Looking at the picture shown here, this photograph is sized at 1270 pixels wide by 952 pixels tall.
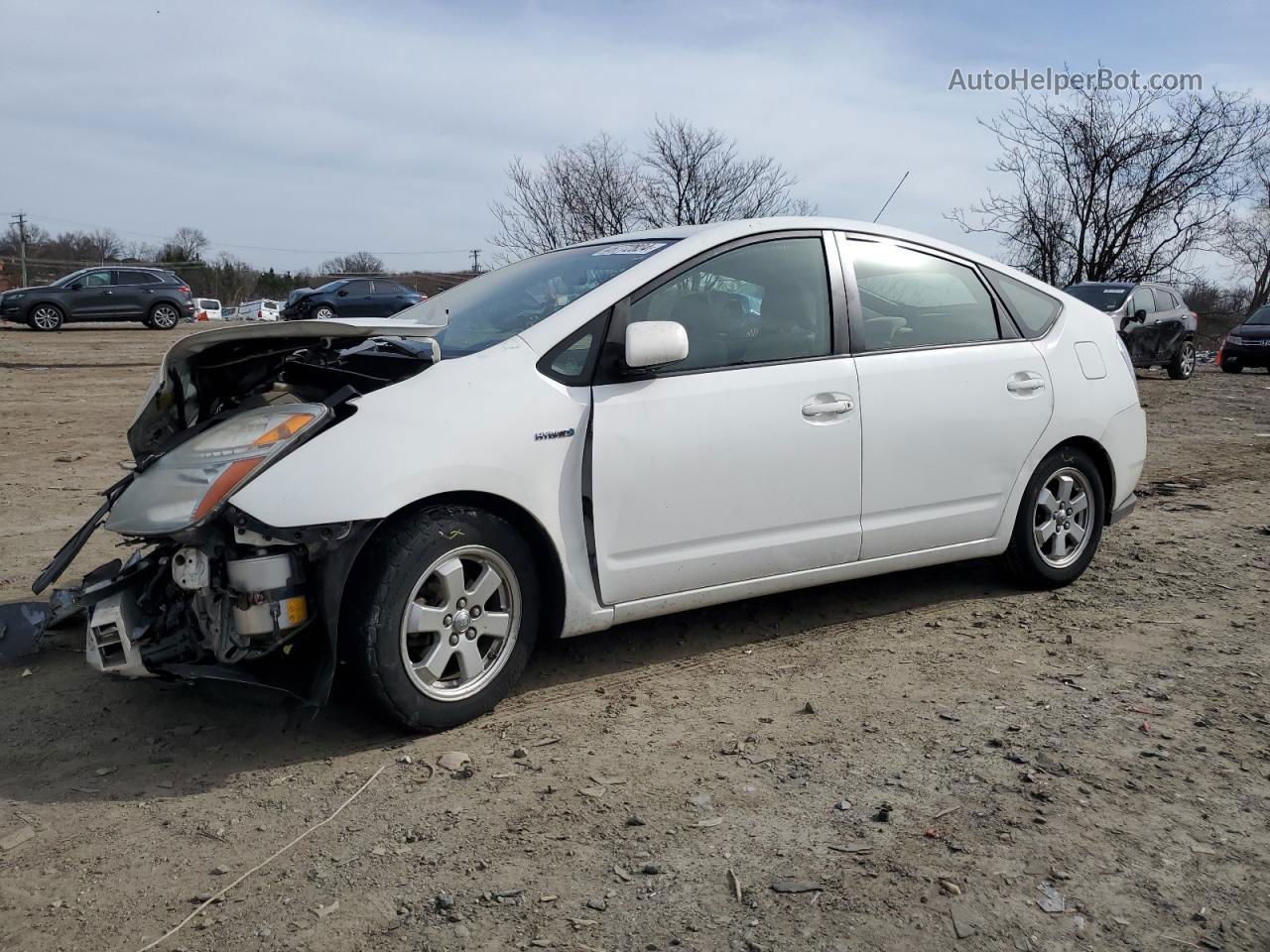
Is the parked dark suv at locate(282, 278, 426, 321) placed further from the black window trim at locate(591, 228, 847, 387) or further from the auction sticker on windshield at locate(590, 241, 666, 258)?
the black window trim at locate(591, 228, 847, 387)

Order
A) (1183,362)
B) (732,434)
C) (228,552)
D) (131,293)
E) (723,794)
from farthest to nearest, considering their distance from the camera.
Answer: (131,293) < (1183,362) < (732,434) < (228,552) < (723,794)

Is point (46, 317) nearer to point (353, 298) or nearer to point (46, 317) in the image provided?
point (46, 317)

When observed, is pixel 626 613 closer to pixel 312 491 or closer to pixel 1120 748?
pixel 312 491

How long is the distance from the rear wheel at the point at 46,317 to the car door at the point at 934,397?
26.7 meters

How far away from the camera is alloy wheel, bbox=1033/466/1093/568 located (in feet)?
16.4

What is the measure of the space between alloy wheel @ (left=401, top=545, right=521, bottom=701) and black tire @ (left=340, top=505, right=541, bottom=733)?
0.06ft

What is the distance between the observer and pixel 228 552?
323 cm

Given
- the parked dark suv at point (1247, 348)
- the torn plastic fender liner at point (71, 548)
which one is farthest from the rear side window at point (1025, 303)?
the parked dark suv at point (1247, 348)

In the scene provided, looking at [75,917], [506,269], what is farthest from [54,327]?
[75,917]

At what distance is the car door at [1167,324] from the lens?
18375mm

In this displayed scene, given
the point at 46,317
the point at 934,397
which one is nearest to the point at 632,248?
the point at 934,397

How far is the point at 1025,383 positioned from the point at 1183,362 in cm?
1673

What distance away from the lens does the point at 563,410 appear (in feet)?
12.0

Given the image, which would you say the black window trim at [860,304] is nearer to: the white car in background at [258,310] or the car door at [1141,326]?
the car door at [1141,326]
